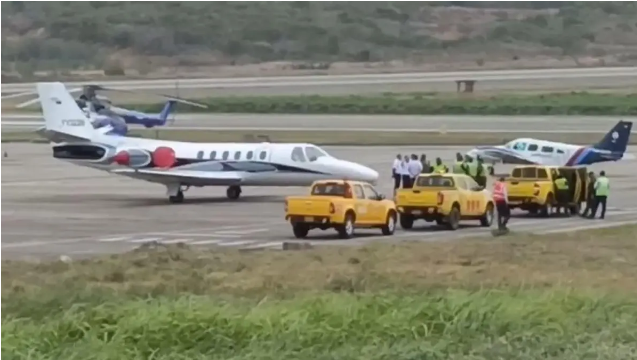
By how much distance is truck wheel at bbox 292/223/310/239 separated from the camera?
31750 millimetres

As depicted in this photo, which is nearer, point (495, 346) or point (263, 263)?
point (495, 346)

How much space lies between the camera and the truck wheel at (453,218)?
112ft

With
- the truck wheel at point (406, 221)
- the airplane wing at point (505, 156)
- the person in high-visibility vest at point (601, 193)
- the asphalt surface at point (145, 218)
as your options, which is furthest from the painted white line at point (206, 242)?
the airplane wing at point (505, 156)

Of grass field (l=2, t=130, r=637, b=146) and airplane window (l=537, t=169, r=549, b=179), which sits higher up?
airplane window (l=537, t=169, r=549, b=179)

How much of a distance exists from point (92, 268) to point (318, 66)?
375 feet

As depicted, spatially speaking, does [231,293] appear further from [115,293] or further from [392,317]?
[392,317]

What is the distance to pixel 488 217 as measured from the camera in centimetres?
3594

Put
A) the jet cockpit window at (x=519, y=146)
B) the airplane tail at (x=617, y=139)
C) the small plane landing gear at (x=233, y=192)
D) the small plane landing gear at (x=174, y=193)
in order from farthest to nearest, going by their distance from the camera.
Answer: the jet cockpit window at (x=519, y=146)
the airplane tail at (x=617, y=139)
the small plane landing gear at (x=233, y=192)
the small plane landing gear at (x=174, y=193)

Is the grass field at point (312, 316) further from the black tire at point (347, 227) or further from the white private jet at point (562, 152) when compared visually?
the white private jet at point (562, 152)

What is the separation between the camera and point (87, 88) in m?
74.4

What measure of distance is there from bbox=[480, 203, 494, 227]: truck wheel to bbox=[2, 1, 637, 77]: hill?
100m

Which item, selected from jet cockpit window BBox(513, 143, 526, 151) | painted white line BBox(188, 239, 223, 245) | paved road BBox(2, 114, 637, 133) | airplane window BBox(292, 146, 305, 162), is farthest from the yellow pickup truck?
paved road BBox(2, 114, 637, 133)

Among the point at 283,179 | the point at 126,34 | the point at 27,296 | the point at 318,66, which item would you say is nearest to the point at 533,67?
the point at 318,66

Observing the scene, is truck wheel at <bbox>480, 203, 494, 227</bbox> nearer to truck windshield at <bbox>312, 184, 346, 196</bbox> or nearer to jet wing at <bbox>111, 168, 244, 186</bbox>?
truck windshield at <bbox>312, 184, 346, 196</bbox>
